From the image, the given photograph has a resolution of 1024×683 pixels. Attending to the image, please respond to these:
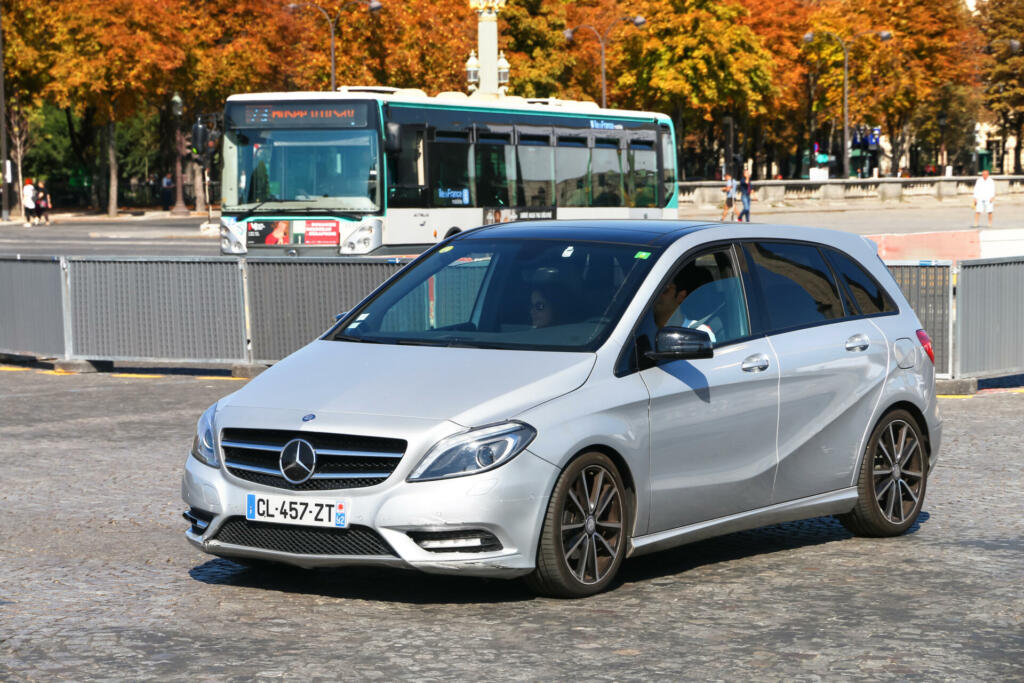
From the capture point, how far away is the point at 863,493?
791 centimetres

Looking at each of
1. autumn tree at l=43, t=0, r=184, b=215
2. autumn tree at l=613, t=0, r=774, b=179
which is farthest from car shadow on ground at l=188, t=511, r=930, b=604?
autumn tree at l=613, t=0, r=774, b=179

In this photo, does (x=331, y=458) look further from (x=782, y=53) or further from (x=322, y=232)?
(x=782, y=53)

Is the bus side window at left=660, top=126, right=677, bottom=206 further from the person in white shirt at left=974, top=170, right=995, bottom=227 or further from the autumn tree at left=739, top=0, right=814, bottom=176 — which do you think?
the autumn tree at left=739, top=0, right=814, bottom=176

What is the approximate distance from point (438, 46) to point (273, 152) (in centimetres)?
3597

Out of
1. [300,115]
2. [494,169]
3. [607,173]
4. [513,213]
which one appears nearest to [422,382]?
[300,115]

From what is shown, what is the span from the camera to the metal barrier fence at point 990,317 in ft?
47.7

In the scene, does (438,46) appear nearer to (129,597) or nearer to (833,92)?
(833,92)

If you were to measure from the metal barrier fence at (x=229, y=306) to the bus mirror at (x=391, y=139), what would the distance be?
8.51 meters

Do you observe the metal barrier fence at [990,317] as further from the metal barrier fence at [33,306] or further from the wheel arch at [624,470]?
the metal barrier fence at [33,306]

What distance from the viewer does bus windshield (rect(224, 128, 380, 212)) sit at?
24098 millimetres

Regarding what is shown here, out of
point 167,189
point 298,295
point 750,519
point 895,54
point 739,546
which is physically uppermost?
point 895,54

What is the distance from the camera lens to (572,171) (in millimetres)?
29797

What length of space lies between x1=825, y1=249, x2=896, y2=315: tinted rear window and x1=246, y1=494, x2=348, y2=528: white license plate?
3145 millimetres

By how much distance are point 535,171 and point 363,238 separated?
5466mm
